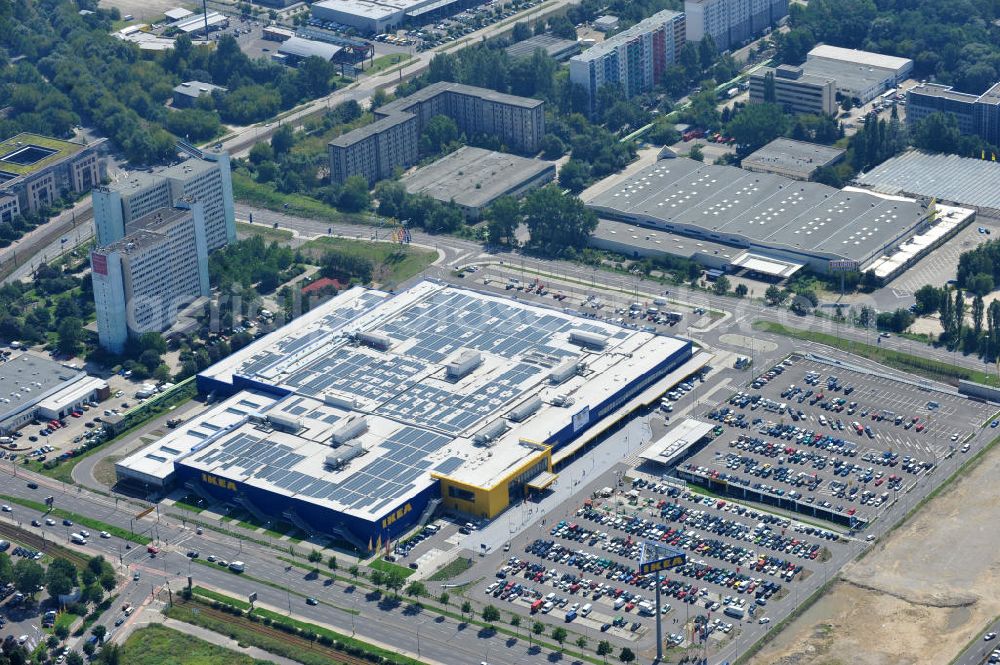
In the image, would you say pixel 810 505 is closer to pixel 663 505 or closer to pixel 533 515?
pixel 663 505

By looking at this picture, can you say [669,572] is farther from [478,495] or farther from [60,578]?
[60,578]

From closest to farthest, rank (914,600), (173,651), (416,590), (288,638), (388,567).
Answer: (173,651), (288,638), (914,600), (416,590), (388,567)

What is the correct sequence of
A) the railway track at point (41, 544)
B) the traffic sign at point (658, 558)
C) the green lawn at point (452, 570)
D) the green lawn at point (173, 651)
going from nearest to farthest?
the traffic sign at point (658, 558)
the green lawn at point (173, 651)
the green lawn at point (452, 570)
the railway track at point (41, 544)

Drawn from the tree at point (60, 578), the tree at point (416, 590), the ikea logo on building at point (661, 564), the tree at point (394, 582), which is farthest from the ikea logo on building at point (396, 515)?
the tree at point (60, 578)

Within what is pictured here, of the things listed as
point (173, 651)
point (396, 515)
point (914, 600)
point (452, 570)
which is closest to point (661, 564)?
point (452, 570)

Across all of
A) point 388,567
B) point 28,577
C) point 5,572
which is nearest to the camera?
point 28,577

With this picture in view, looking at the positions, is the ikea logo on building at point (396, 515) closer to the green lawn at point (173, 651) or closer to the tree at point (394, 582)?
the tree at point (394, 582)
